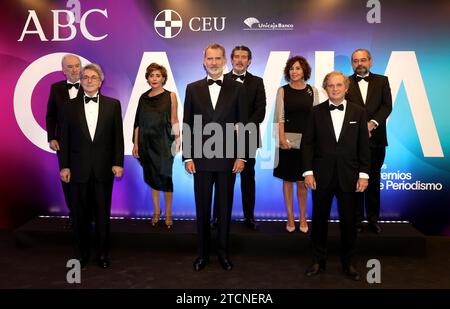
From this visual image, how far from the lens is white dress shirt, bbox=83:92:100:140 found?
13.6 ft

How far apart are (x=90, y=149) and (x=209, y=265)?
1.54m

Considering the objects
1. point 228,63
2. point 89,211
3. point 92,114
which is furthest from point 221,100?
point 228,63

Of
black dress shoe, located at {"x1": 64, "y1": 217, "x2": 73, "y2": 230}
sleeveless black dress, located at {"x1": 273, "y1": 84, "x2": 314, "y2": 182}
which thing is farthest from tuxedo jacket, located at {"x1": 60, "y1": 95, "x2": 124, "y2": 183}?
sleeveless black dress, located at {"x1": 273, "y1": 84, "x2": 314, "y2": 182}

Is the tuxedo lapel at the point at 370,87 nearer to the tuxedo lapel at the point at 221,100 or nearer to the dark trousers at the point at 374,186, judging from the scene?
the dark trousers at the point at 374,186

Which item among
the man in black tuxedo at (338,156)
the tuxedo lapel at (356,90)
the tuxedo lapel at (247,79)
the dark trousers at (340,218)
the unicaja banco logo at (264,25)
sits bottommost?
the dark trousers at (340,218)

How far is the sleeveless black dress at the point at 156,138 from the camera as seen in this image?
→ 15.8 feet

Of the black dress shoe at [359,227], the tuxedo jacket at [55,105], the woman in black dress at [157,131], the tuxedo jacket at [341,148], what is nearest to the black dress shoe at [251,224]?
the woman in black dress at [157,131]

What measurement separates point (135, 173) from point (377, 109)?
2949 mm

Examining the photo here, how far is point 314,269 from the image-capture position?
4.14 metres

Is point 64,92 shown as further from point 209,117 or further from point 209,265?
point 209,265

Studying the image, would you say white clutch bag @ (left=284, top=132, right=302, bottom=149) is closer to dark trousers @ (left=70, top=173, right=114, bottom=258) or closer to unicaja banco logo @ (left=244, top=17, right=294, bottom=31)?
unicaja banco logo @ (left=244, top=17, right=294, bottom=31)

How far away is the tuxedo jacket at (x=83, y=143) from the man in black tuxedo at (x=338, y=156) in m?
1.79

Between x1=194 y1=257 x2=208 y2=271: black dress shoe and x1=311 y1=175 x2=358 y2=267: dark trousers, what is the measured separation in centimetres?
102
